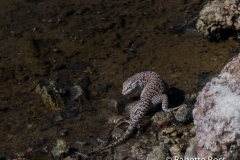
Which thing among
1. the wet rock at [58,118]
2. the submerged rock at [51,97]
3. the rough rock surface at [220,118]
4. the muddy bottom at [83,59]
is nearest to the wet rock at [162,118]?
the muddy bottom at [83,59]

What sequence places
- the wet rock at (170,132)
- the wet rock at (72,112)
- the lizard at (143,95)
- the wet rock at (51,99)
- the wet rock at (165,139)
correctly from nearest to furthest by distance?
the wet rock at (165,139), the wet rock at (170,132), the lizard at (143,95), the wet rock at (72,112), the wet rock at (51,99)

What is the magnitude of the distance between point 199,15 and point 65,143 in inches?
204

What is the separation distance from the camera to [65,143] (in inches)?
283

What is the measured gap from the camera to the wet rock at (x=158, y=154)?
658 centimetres

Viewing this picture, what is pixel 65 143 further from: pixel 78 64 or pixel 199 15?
pixel 199 15

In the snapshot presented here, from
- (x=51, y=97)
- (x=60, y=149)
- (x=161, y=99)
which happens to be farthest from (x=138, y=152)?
(x=51, y=97)

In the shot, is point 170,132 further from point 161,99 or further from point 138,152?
point 161,99

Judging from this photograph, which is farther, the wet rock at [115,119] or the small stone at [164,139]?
the wet rock at [115,119]

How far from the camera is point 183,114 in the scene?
7.53 m

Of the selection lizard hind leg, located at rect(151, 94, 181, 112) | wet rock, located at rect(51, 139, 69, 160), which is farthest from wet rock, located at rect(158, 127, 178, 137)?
wet rock, located at rect(51, 139, 69, 160)

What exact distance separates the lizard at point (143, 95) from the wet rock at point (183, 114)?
205mm

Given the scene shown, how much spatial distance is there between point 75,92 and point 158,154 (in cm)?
278

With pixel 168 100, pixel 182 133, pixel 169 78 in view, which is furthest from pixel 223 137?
pixel 169 78

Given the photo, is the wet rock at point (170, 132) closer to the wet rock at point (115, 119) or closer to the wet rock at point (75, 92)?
the wet rock at point (115, 119)
